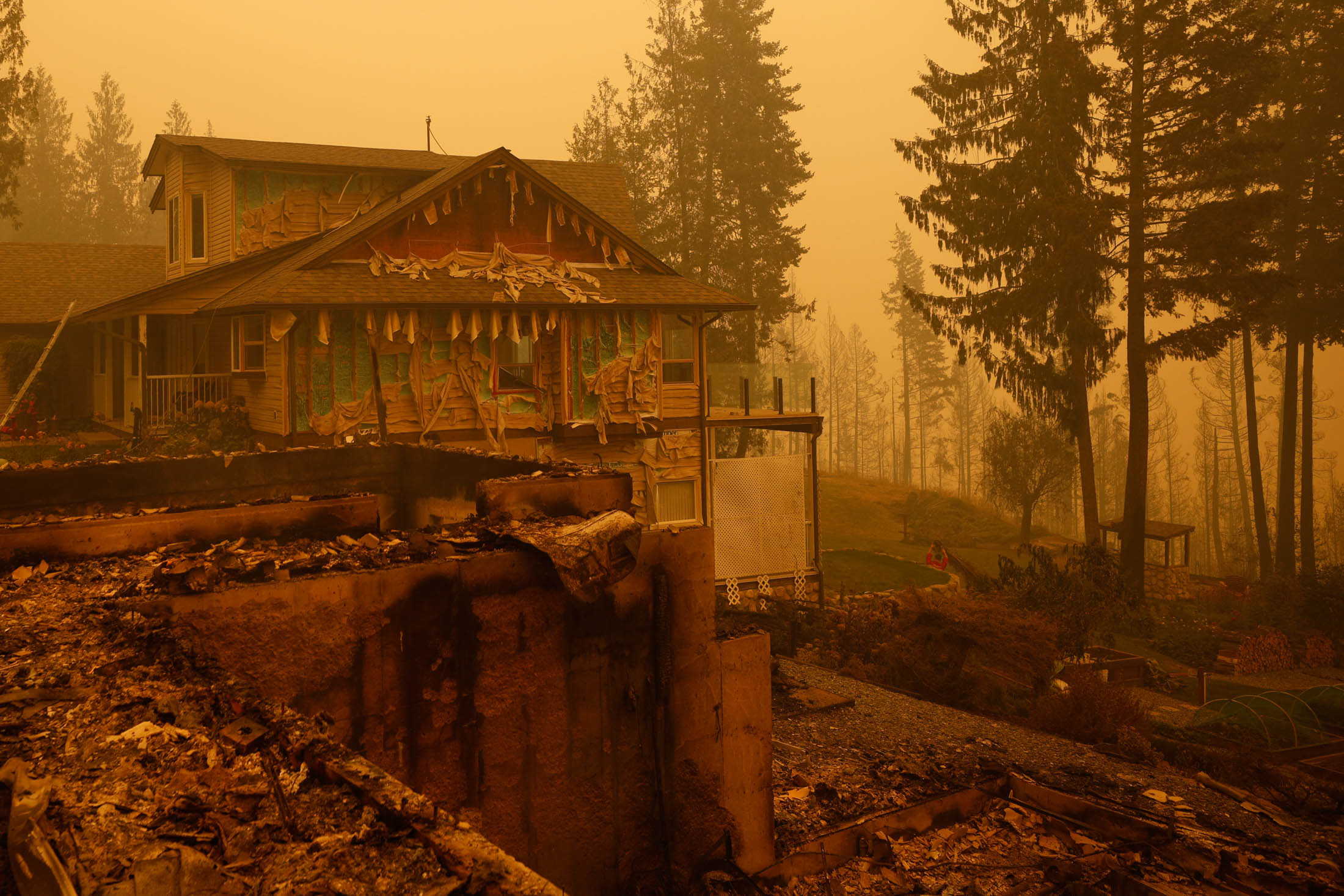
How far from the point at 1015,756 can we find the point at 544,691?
901cm

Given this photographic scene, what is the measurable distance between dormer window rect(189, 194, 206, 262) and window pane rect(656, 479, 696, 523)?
1246 cm

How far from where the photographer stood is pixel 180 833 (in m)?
3.04

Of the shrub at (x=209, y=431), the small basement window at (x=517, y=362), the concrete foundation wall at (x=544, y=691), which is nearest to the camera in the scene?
the concrete foundation wall at (x=544, y=691)

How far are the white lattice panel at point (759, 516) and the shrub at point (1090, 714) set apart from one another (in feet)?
25.9

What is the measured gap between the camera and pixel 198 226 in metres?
22.4

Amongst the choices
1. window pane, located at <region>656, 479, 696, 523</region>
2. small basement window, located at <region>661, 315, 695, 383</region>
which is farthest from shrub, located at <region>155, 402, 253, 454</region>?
small basement window, located at <region>661, 315, 695, 383</region>

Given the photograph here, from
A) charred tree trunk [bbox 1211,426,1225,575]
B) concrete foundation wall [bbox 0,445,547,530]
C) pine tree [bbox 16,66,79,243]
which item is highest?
pine tree [bbox 16,66,79,243]

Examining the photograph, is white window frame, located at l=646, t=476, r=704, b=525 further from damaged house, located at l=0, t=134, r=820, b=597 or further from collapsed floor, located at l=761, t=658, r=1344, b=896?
collapsed floor, located at l=761, t=658, r=1344, b=896

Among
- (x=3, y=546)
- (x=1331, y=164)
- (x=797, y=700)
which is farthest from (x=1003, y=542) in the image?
(x=3, y=546)

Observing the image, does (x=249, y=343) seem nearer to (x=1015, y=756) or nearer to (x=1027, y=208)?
(x=1015, y=756)

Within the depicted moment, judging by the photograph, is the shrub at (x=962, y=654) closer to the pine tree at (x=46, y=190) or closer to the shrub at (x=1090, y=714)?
the shrub at (x=1090, y=714)

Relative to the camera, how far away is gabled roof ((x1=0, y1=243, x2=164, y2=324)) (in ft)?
86.4

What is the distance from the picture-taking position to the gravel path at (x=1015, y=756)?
36.5 feet

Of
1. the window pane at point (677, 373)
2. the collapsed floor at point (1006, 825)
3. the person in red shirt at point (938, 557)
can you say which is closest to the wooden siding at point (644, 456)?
the window pane at point (677, 373)
